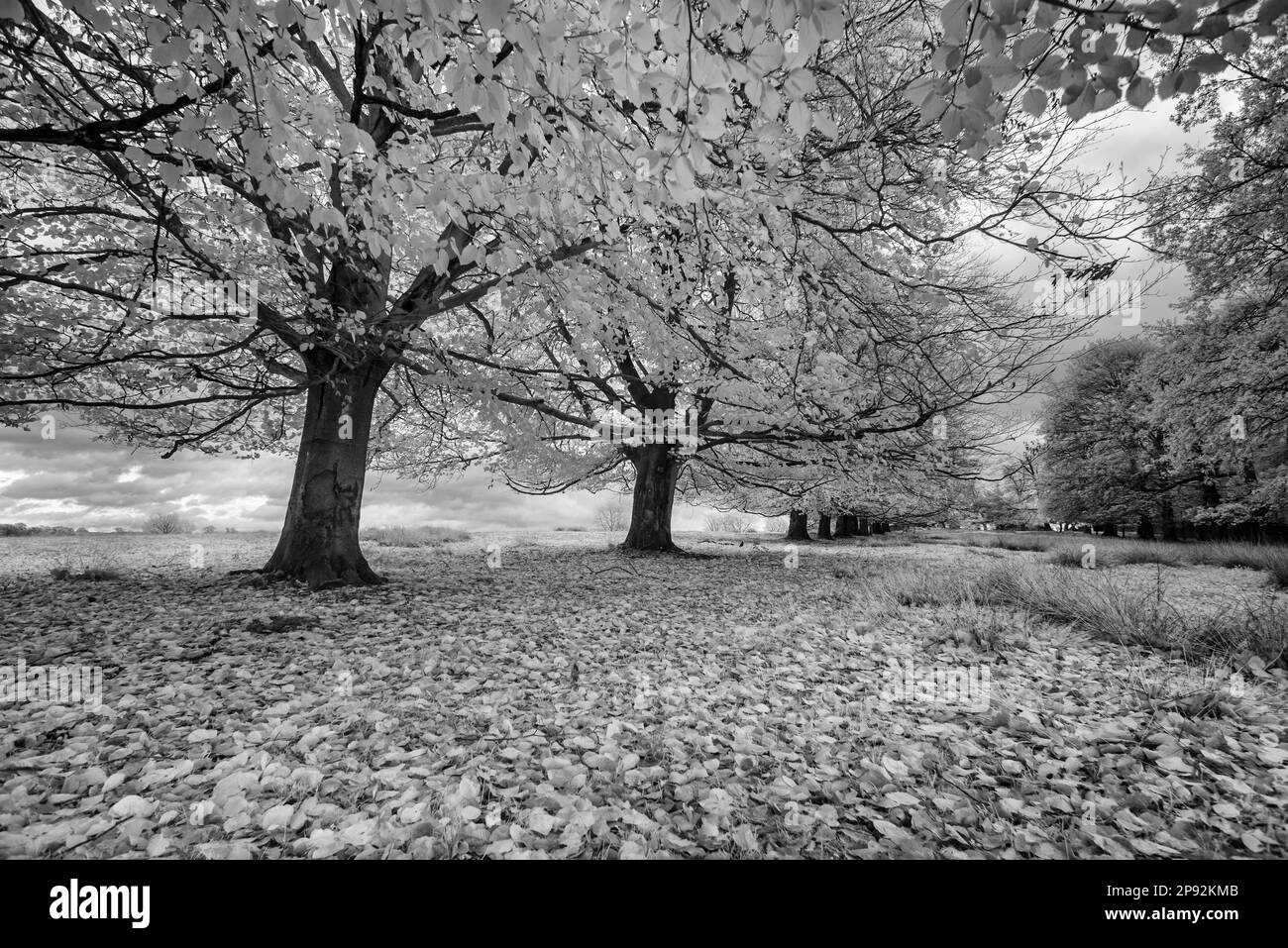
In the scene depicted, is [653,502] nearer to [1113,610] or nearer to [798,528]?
[1113,610]

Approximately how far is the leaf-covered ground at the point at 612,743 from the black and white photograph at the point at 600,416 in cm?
3

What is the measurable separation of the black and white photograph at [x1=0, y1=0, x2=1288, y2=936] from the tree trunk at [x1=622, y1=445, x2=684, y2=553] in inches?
81.8

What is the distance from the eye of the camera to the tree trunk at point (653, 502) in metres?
15.6

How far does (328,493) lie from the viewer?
840cm

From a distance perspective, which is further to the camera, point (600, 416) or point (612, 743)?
point (600, 416)

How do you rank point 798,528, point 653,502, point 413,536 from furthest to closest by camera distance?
point 798,528
point 413,536
point 653,502

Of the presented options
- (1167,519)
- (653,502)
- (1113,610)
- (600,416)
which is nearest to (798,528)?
(653,502)

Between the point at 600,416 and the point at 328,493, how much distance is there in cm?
628

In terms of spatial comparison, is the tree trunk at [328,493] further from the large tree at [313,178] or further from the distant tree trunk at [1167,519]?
the distant tree trunk at [1167,519]

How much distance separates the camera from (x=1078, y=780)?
3.08m

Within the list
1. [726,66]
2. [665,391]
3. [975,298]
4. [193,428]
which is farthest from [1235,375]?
[193,428]

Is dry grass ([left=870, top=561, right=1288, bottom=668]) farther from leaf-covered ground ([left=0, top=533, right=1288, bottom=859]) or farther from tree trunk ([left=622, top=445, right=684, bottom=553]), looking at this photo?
tree trunk ([left=622, top=445, right=684, bottom=553])
